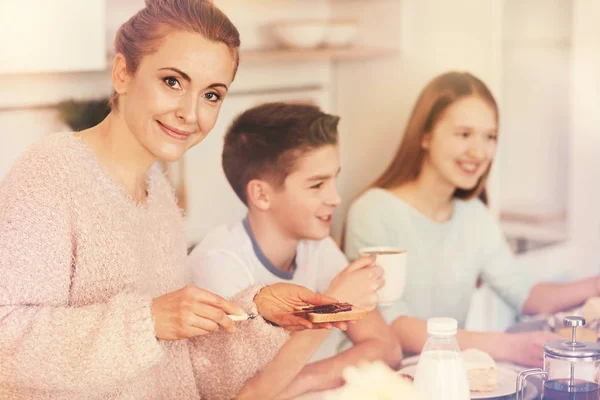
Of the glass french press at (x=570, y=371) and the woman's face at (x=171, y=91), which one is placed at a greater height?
the woman's face at (x=171, y=91)

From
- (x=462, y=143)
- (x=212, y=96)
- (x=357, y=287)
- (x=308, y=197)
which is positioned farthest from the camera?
(x=462, y=143)

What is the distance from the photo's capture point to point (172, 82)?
1229 mm

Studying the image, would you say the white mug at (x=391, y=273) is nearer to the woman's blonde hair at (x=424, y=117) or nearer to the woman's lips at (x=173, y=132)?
the woman's blonde hair at (x=424, y=117)

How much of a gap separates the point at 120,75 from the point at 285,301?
0.42 m

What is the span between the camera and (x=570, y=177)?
1.88 m

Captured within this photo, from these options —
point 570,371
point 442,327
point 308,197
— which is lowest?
point 570,371

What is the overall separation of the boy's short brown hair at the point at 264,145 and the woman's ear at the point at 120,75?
0.30m

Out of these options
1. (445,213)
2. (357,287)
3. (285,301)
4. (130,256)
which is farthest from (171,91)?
(445,213)

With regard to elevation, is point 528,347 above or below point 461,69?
below

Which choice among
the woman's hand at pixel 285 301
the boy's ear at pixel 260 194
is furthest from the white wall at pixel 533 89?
the woman's hand at pixel 285 301

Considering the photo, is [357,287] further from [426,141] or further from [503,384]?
[426,141]

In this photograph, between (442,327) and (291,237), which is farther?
(291,237)

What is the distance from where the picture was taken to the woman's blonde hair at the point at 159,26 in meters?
1.22

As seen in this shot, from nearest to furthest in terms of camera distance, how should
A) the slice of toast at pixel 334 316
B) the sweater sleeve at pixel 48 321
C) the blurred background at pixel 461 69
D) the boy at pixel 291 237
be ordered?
the sweater sleeve at pixel 48 321
the slice of toast at pixel 334 316
the boy at pixel 291 237
the blurred background at pixel 461 69
